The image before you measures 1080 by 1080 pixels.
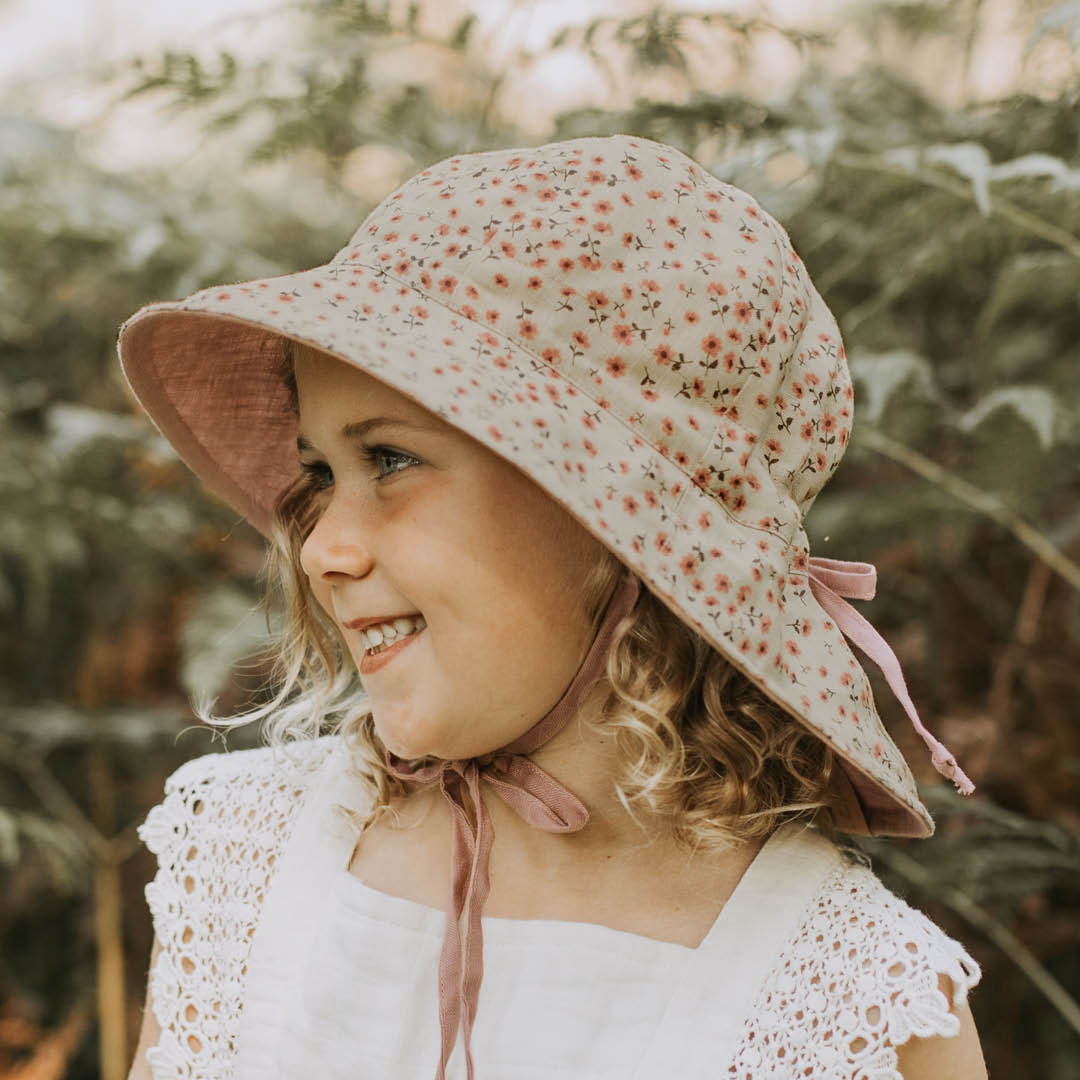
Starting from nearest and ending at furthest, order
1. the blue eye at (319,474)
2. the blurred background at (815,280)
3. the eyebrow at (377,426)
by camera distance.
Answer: the eyebrow at (377,426) < the blue eye at (319,474) < the blurred background at (815,280)

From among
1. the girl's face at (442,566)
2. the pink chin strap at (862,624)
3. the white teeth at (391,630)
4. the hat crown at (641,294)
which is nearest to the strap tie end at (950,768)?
the pink chin strap at (862,624)

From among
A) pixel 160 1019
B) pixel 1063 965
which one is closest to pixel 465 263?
pixel 160 1019

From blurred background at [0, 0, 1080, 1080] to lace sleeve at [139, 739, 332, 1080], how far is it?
0.68 m

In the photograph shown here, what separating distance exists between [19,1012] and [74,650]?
37.1 inches

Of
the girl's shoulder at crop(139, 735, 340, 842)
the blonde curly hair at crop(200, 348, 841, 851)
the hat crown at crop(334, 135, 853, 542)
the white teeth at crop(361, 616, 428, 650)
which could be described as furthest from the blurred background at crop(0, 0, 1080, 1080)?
the white teeth at crop(361, 616, 428, 650)

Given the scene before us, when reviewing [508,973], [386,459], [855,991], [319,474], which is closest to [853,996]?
[855,991]

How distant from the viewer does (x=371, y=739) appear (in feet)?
4.93

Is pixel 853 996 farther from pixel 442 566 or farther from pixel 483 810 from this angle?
pixel 442 566

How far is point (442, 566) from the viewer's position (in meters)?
1.17

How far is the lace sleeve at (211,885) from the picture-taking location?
56.1 inches

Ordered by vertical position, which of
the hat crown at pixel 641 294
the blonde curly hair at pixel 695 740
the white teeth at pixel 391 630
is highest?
the hat crown at pixel 641 294

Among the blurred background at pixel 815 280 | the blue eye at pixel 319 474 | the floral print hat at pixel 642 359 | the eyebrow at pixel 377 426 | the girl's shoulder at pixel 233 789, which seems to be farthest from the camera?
the blurred background at pixel 815 280

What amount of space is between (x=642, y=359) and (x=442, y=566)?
0.30 metres

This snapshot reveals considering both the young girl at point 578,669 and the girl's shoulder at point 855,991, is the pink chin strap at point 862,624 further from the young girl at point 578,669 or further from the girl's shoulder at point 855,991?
the girl's shoulder at point 855,991
